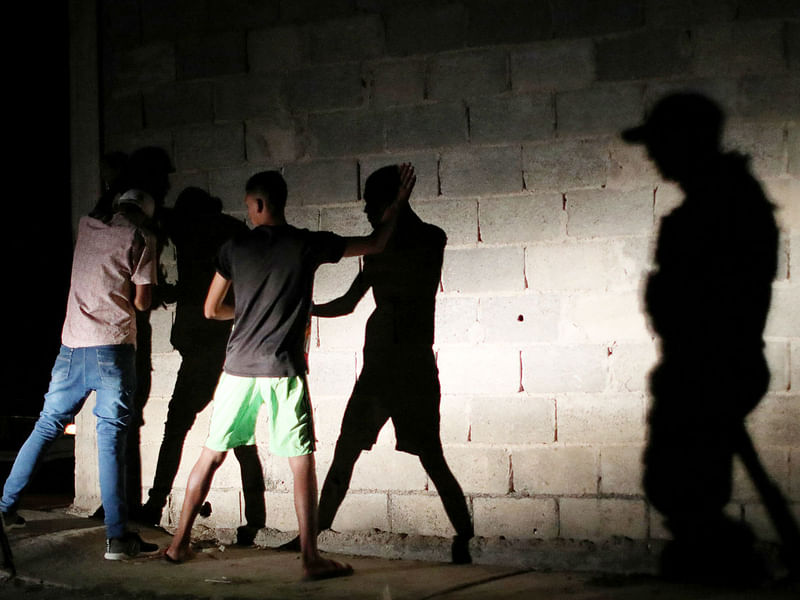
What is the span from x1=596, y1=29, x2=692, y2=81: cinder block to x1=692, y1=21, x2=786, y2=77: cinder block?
0.07m

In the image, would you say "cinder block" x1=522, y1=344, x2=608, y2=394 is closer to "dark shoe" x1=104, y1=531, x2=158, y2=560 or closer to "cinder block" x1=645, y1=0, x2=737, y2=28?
"cinder block" x1=645, y1=0, x2=737, y2=28

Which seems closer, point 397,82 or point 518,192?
point 518,192

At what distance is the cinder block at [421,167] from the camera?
4223 mm

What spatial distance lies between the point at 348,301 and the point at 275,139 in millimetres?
999

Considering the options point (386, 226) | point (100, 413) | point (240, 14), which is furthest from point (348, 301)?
point (240, 14)

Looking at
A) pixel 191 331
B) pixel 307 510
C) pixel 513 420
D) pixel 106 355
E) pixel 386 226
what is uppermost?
pixel 386 226

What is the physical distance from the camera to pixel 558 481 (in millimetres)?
4035

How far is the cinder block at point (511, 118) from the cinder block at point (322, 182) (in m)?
0.70

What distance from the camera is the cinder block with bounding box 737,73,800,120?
3818mm

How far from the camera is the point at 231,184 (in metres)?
4.53

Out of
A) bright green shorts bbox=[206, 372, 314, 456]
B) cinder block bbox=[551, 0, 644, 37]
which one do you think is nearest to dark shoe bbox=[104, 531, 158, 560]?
bright green shorts bbox=[206, 372, 314, 456]

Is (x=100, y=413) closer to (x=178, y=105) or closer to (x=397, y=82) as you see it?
(x=178, y=105)

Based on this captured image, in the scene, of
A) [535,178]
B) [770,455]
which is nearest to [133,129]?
[535,178]

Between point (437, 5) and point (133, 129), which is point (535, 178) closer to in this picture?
point (437, 5)
